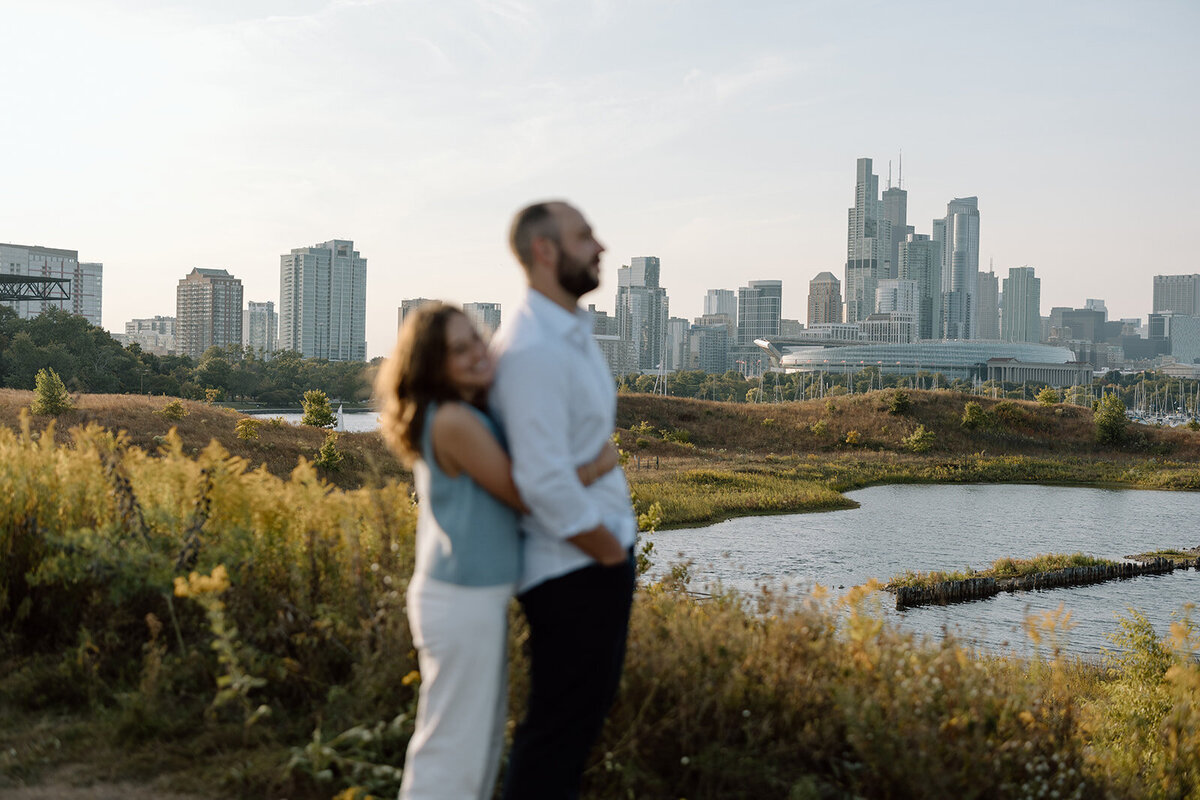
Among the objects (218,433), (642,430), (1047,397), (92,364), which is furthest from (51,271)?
(1047,397)

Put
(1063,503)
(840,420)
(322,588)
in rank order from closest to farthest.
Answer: (322,588) → (1063,503) → (840,420)

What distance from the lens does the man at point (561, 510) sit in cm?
→ 219

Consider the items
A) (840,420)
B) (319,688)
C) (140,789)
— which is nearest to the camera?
(140,789)

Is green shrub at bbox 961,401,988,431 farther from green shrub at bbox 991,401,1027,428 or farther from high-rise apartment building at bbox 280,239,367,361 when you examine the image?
high-rise apartment building at bbox 280,239,367,361

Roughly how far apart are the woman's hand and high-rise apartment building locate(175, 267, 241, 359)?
15067 cm

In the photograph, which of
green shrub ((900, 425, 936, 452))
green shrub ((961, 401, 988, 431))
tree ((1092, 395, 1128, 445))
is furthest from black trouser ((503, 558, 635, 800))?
tree ((1092, 395, 1128, 445))

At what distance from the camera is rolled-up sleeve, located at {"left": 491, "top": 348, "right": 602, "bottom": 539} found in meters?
2.16

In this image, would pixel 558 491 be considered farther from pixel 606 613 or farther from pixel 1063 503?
pixel 1063 503

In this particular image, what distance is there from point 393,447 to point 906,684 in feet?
6.75

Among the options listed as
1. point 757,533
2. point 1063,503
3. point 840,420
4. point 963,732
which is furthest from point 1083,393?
point 963,732

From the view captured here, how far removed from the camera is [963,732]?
10.8 feet

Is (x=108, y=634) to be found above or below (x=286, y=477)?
above

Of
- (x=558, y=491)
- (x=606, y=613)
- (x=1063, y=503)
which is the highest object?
(x=558, y=491)

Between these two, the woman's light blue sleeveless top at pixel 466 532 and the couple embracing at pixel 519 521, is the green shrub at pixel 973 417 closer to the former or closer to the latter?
the couple embracing at pixel 519 521
